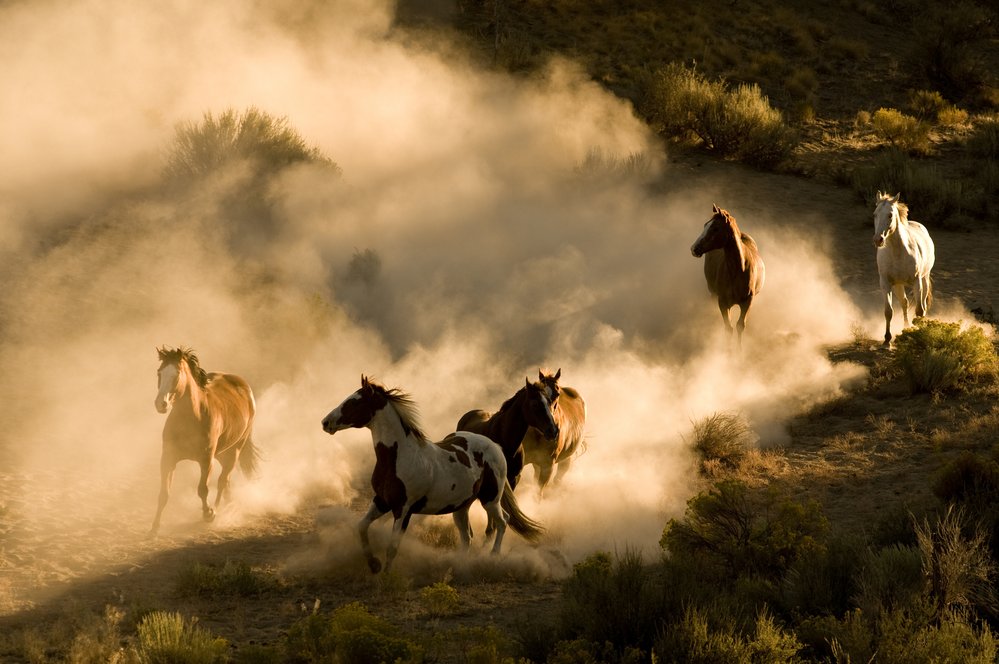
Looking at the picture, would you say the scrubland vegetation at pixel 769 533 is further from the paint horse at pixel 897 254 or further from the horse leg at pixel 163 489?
the horse leg at pixel 163 489

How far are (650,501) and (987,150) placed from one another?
21.1m

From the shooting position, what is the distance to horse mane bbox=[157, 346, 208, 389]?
1072 cm

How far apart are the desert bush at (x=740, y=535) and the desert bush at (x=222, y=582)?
147 inches

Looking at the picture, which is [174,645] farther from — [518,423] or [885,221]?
[885,221]

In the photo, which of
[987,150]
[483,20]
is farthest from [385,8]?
[987,150]

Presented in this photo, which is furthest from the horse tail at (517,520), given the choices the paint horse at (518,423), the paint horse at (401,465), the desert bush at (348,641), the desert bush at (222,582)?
the desert bush at (348,641)

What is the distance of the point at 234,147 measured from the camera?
22.1m

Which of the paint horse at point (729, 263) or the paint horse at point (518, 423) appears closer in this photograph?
the paint horse at point (518, 423)

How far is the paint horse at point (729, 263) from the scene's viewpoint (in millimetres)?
Answer: 15992

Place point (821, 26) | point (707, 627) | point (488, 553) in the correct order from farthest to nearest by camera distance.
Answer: point (821, 26) < point (488, 553) < point (707, 627)

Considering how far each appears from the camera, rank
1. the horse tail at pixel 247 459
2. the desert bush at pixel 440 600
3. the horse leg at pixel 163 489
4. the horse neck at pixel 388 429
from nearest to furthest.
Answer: the desert bush at pixel 440 600
the horse neck at pixel 388 429
the horse leg at pixel 163 489
the horse tail at pixel 247 459

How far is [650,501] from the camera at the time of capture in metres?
12.1

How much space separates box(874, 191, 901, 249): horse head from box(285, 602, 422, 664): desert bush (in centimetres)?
1145

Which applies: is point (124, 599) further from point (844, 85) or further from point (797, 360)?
point (844, 85)
